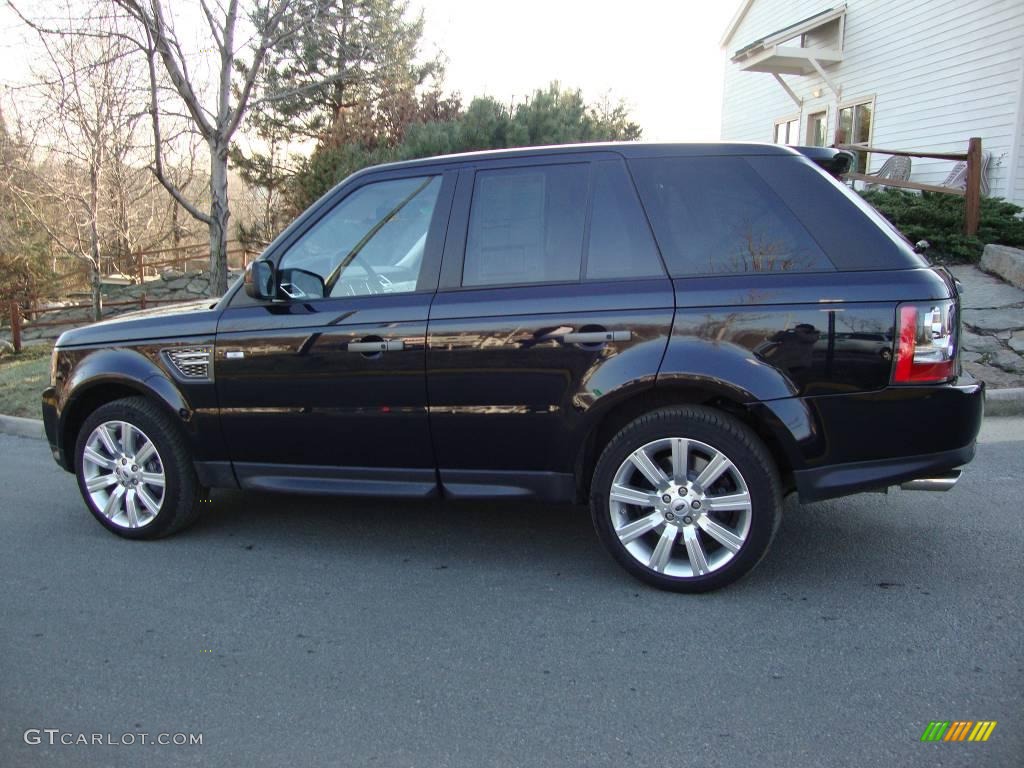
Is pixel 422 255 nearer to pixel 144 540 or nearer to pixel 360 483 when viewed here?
pixel 360 483

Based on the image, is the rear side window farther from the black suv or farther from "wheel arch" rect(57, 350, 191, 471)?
"wheel arch" rect(57, 350, 191, 471)

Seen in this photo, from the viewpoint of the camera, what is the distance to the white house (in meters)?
12.9

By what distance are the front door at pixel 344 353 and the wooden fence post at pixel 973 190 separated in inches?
353

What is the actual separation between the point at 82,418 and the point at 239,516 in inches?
41.3

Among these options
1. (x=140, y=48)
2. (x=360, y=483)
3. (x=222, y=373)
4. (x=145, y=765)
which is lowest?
(x=145, y=765)

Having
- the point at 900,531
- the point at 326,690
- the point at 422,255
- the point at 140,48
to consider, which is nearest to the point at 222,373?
the point at 422,255

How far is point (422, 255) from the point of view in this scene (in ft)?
13.2

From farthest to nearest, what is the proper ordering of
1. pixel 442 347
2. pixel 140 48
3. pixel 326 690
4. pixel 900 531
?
pixel 140 48 → pixel 900 531 → pixel 442 347 → pixel 326 690

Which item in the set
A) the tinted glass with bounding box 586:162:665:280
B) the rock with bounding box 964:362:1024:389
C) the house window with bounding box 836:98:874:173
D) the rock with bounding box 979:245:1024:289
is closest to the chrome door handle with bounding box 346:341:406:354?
the tinted glass with bounding box 586:162:665:280

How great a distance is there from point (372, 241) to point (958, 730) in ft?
10.4

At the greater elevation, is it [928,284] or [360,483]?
[928,284]

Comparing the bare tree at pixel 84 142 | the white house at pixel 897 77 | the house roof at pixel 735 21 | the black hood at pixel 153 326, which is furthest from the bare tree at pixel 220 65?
the house roof at pixel 735 21

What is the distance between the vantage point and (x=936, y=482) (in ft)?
11.7

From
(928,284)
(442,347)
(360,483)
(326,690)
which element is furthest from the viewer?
(360,483)
